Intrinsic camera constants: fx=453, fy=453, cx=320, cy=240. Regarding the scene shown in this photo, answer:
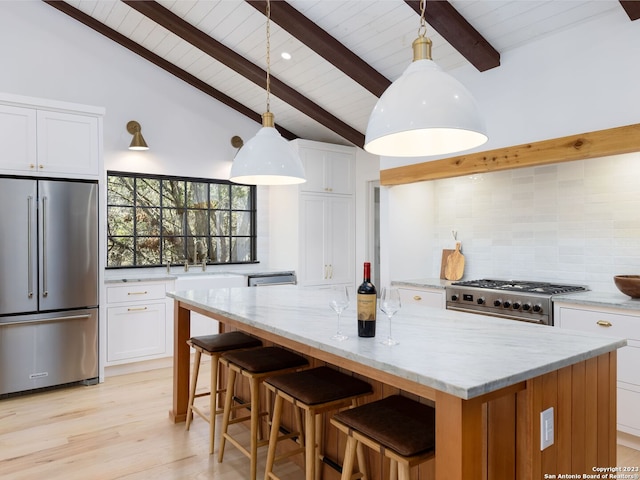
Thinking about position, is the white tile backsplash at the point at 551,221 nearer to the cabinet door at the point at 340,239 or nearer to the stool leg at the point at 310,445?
the cabinet door at the point at 340,239

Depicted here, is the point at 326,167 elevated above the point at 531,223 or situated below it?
above

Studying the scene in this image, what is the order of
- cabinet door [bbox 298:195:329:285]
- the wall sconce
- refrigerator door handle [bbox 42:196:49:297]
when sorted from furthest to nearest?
1. cabinet door [bbox 298:195:329:285]
2. the wall sconce
3. refrigerator door handle [bbox 42:196:49:297]

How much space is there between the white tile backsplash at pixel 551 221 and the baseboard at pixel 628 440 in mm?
1088

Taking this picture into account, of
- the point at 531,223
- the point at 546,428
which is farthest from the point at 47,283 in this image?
the point at 531,223

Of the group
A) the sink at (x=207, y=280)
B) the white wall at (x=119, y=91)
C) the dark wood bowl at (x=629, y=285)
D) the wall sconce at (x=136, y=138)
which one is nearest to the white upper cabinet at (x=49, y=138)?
the wall sconce at (x=136, y=138)

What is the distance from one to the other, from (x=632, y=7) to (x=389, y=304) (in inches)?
101

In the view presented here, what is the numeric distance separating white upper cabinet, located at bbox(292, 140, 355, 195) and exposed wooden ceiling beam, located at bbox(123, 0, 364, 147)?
1.39 ft

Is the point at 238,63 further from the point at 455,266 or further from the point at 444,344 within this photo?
the point at 444,344

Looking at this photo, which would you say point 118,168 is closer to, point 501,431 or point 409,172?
point 409,172

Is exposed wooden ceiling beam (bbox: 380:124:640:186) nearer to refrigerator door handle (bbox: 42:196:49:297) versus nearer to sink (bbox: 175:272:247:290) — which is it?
sink (bbox: 175:272:247:290)

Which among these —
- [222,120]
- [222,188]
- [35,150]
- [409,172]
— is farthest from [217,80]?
[409,172]

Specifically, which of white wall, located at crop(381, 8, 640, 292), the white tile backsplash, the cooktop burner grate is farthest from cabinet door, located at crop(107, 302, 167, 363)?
the white tile backsplash

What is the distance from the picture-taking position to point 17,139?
145 inches

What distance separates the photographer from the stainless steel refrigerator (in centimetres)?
363
